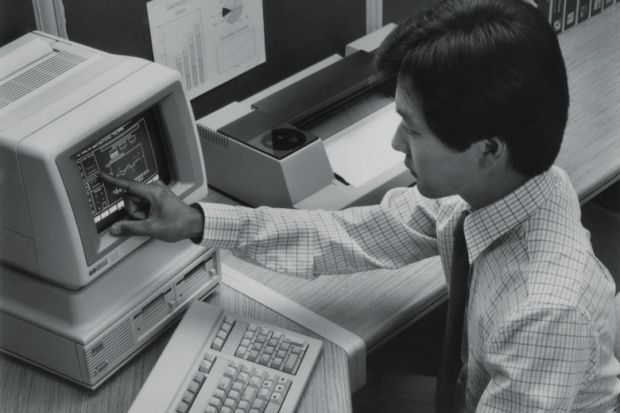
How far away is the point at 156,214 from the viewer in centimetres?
128

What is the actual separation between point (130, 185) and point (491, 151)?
48cm

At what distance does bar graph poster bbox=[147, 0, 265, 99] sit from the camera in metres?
1.64

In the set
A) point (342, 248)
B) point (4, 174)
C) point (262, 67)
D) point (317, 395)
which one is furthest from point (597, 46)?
point (4, 174)

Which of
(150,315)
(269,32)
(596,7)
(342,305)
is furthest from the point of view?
(596,7)

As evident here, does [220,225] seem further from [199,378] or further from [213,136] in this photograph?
[213,136]

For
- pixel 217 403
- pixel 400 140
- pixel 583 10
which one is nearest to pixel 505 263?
pixel 400 140

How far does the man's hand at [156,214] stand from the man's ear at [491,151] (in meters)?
0.42

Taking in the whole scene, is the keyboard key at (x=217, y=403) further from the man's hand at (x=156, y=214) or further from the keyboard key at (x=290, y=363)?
the man's hand at (x=156, y=214)

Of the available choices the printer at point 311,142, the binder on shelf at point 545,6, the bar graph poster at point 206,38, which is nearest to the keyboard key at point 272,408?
the printer at point 311,142

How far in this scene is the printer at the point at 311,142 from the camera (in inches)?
62.0

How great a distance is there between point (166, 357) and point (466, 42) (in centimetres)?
59

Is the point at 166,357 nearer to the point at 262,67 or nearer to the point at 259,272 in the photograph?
the point at 259,272

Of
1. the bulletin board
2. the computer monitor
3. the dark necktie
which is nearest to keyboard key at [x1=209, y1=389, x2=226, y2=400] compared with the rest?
the computer monitor

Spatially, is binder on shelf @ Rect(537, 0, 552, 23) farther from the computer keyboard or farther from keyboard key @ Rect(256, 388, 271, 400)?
keyboard key @ Rect(256, 388, 271, 400)
